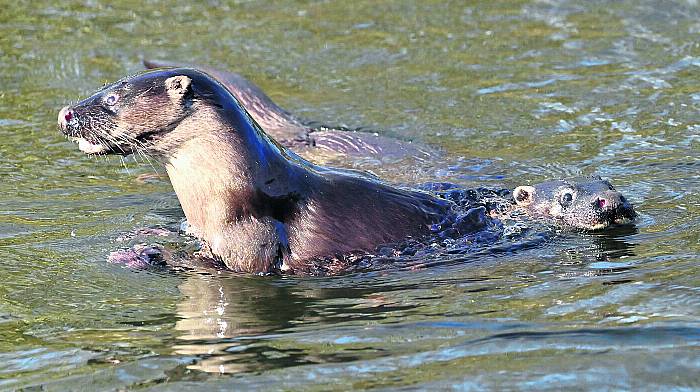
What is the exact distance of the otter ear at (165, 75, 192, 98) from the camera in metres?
5.92

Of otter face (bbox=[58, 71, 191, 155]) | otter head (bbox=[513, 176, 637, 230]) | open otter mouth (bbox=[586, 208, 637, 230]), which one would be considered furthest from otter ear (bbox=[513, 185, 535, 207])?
otter face (bbox=[58, 71, 191, 155])

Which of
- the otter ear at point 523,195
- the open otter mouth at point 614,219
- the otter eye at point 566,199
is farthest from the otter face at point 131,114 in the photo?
the open otter mouth at point 614,219

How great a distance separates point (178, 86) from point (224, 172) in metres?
0.48

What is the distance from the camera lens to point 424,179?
7.64m

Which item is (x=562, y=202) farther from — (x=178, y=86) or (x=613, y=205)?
(x=178, y=86)

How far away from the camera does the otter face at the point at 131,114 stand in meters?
5.95

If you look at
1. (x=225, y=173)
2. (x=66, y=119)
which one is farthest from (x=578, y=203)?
(x=66, y=119)

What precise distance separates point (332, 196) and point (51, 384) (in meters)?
2.08

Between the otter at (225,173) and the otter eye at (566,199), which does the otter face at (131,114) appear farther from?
the otter eye at (566,199)

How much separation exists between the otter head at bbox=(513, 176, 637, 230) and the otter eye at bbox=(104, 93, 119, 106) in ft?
7.67

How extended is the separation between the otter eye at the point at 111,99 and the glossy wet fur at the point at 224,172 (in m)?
0.01

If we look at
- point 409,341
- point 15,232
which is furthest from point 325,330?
point 15,232

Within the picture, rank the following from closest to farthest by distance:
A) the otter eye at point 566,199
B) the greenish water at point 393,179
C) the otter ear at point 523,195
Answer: the greenish water at point 393,179 < the otter eye at point 566,199 < the otter ear at point 523,195

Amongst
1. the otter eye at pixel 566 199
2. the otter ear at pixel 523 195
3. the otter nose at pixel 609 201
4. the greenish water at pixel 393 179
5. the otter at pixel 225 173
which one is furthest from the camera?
the otter ear at pixel 523 195
